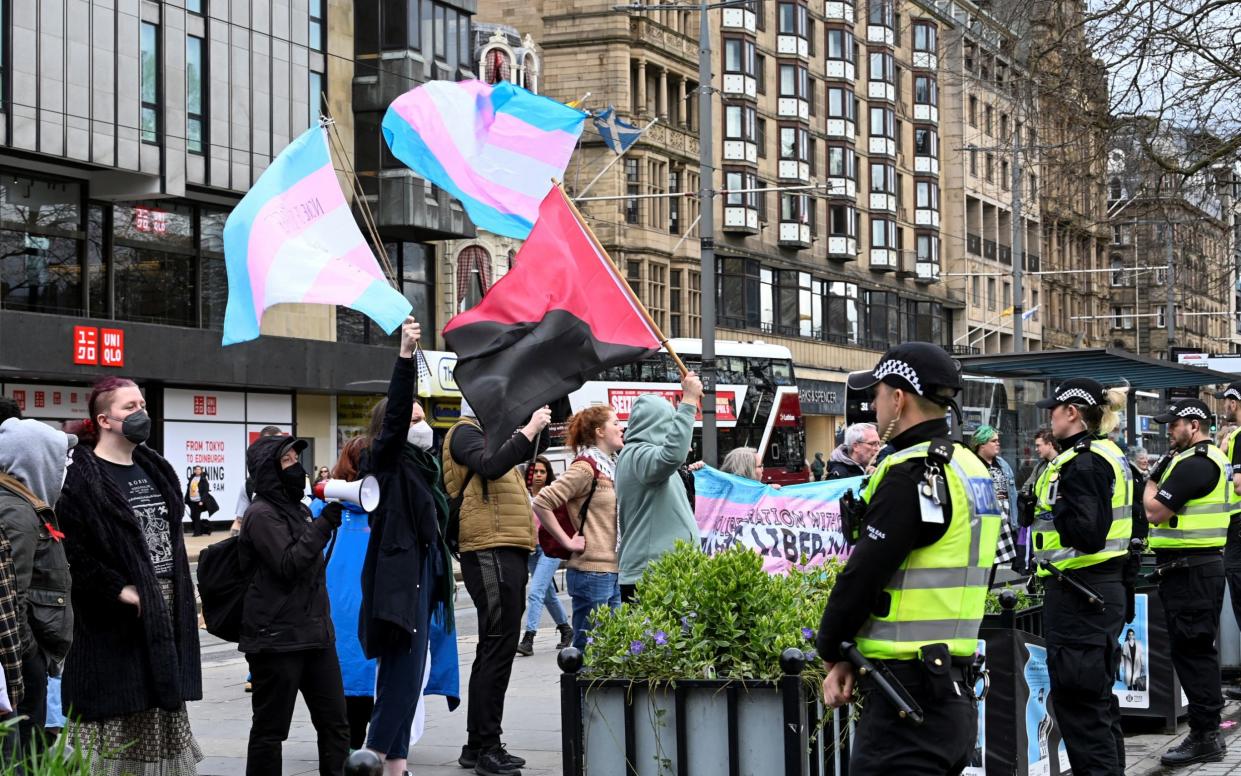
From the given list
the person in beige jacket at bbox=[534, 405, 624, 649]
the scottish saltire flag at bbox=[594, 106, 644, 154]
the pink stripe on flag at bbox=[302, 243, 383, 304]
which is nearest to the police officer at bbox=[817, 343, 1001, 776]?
the pink stripe on flag at bbox=[302, 243, 383, 304]

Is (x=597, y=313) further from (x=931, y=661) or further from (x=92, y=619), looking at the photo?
(x=931, y=661)

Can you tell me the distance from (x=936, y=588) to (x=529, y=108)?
6.35 meters

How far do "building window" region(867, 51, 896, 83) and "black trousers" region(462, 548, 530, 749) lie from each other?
6514 centimetres

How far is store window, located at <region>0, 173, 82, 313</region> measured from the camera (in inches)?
1302

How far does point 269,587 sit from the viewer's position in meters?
7.23

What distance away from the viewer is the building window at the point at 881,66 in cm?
7125

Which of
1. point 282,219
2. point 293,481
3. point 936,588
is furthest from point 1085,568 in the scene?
point 282,219

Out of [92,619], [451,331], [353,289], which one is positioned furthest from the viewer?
[353,289]

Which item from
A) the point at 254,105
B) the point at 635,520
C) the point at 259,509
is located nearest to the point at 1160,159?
the point at 635,520

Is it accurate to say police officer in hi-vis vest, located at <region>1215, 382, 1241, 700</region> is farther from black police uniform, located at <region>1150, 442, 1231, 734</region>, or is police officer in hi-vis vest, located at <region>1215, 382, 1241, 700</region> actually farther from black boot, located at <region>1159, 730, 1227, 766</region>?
black boot, located at <region>1159, 730, 1227, 766</region>

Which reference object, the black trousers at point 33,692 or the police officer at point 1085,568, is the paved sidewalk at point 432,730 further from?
the police officer at point 1085,568

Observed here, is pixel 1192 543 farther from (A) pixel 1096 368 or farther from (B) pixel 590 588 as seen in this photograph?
(A) pixel 1096 368

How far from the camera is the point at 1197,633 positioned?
973 cm

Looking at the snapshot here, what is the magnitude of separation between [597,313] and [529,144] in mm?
2294
